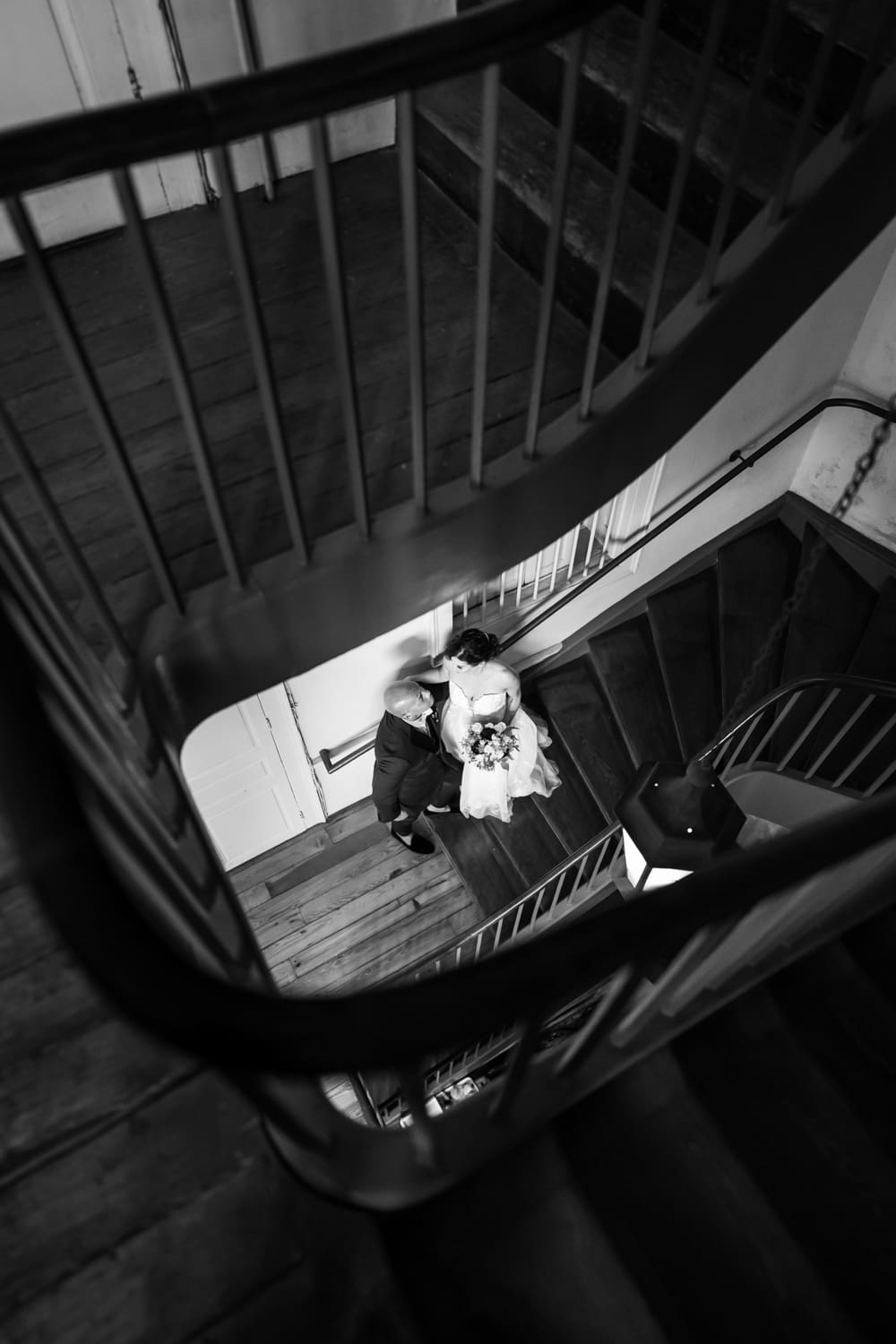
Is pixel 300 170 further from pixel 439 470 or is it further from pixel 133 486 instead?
pixel 133 486

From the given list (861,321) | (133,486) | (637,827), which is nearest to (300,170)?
(133,486)

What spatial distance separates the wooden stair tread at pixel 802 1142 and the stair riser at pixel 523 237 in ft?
4.99

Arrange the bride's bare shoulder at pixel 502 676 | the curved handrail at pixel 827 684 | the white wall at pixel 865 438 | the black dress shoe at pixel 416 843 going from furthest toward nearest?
the black dress shoe at pixel 416 843, the white wall at pixel 865 438, the bride's bare shoulder at pixel 502 676, the curved handrail at pixel 827 684

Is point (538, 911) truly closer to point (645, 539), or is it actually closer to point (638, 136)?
point (645, 539)

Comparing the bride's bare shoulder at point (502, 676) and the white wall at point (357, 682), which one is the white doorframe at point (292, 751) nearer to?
the white wall at point (357, 682)

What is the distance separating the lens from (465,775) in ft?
14.2

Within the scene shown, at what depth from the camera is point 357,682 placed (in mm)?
4195

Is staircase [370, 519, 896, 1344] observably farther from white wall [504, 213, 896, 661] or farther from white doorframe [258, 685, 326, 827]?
white wall [504, 213, 896, 661]

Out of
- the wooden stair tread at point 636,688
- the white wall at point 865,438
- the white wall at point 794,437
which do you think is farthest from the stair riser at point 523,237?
the wooden stair tread at point 636,688

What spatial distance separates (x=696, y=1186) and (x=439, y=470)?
1537 millimetres

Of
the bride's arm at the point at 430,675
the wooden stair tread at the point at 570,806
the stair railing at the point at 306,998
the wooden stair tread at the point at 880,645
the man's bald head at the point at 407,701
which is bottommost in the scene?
the stair railing at the point at 306,998

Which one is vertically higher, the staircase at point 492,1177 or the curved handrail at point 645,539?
the curved handrail at point 645,539

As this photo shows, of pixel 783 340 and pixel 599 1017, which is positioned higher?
pixel 783 340

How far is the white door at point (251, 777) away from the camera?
3957 millimetres
